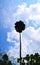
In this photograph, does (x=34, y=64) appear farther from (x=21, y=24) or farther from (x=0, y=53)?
(x=21, y=24)

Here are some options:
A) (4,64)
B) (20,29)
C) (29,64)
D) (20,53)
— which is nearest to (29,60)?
(29,64)

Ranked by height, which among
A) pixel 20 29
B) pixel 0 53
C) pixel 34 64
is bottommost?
pixel 34 64

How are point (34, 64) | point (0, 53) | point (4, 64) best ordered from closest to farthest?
1. point (34, 64)
2. point (4, 64)
3. point (0, 53)

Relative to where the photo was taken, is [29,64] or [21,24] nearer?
[29,64]

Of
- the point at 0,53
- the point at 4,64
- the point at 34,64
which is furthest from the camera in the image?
the point at 0,53

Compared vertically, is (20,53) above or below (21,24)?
below

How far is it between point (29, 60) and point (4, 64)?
2.46 m

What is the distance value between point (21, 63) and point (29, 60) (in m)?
0.97

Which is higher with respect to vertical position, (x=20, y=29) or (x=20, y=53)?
(x=20, y=29)

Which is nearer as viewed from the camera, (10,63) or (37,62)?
(37,62)

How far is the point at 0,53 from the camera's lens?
107 feet

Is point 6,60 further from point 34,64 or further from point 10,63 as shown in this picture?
point 34,64

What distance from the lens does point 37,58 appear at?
26.0 m

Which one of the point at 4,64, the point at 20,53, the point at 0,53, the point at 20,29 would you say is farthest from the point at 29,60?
the point at 20,29
